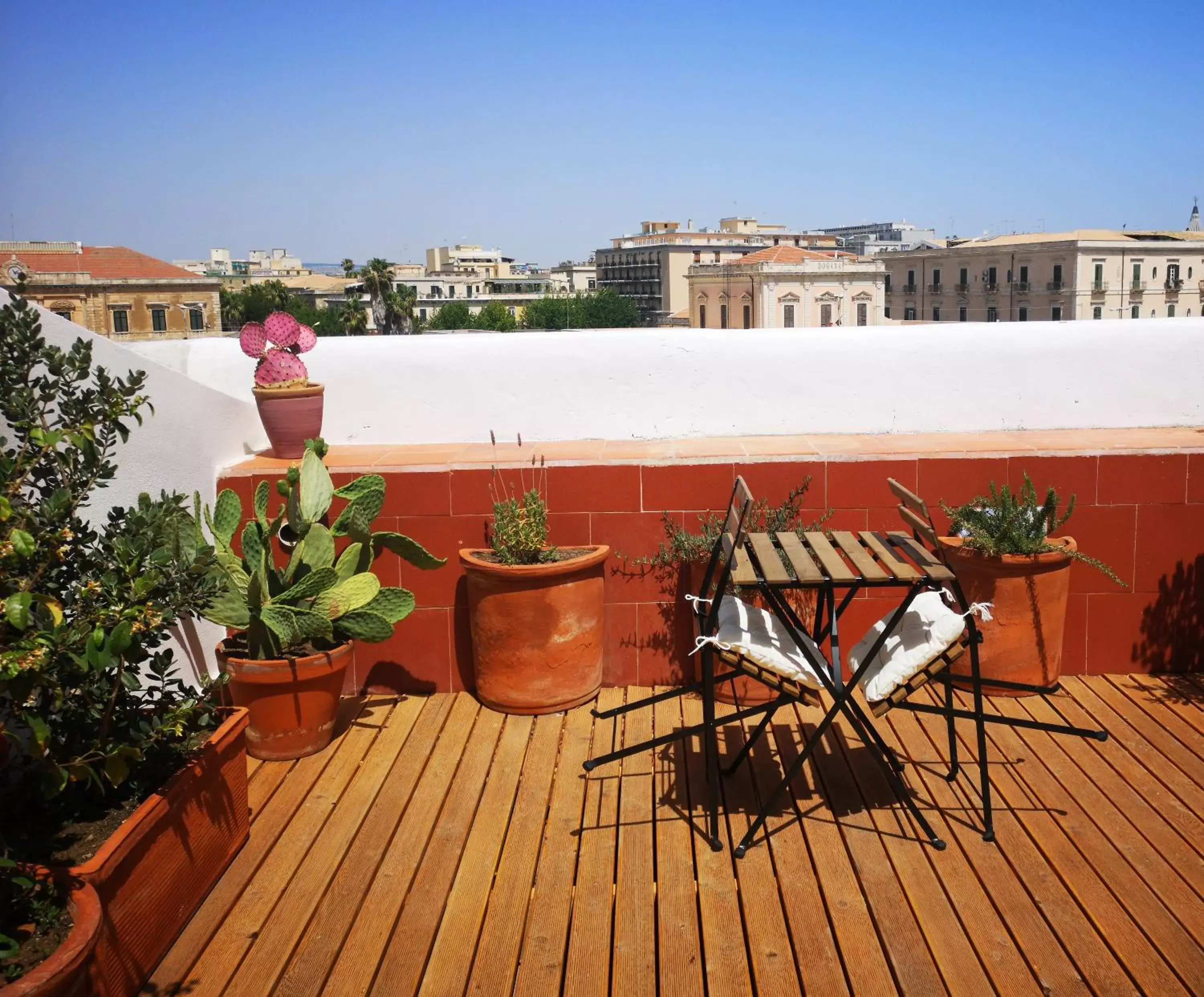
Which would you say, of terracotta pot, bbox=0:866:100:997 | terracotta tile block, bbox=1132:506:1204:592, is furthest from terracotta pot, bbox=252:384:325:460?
terracotta tile block, bbox=1132:506:1204:592

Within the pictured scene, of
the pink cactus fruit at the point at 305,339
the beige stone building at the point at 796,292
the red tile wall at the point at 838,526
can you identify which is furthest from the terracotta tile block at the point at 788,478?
the beige stone building at the point at 796,292

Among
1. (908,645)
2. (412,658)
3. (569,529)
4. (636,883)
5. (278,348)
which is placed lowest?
(636,883)

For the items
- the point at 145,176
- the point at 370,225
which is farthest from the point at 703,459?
the point at 370,225

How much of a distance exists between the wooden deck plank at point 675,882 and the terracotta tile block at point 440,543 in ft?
3.50

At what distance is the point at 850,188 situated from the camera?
76.2 metres

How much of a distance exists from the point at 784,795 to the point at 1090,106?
109 ft

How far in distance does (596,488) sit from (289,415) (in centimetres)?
148

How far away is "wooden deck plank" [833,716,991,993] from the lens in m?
2.37

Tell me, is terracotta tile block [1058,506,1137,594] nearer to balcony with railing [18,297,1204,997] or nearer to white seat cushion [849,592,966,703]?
balcony with railing [18,297,1204,997]

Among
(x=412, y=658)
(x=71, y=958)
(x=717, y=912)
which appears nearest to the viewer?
(x=71, y=958)

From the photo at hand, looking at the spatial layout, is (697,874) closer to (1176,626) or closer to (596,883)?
(596,883)

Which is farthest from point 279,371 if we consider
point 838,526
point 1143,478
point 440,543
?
point 1143,478

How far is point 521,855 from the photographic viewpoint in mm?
2951

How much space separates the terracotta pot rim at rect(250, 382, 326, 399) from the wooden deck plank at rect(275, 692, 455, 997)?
1.59m
